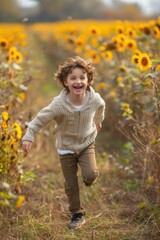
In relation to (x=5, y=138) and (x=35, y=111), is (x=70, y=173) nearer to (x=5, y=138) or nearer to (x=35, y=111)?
(x=5, y=138)

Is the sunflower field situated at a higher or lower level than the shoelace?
higher

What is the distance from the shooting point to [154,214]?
3.23 meters

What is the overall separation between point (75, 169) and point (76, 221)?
1.17ft

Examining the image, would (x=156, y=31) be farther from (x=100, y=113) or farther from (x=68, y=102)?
(x=68, y=102)

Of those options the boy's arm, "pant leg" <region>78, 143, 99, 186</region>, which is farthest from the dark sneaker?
the boy's arm

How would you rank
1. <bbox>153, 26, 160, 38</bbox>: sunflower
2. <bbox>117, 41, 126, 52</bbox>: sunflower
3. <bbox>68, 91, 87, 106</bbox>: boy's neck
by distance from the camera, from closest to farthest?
<bbox>68, 91, 87, 106</bbox>: boy's neck < <bbox>153, 26, 160, 38</bbox>: sunflower < <bbox>117, 41, 126, 52</bbox>: sunflower

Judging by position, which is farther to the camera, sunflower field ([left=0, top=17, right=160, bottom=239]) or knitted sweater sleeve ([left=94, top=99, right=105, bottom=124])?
knitted sweater sleeve ([left=94, top=99, right=105, bottom=124])

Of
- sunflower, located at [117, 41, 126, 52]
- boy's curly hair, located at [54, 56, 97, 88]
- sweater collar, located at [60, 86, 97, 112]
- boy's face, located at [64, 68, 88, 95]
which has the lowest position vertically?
sweater collar, located at [60, 86, 97, 112]

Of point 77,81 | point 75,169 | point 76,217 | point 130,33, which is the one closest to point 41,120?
point 77,81

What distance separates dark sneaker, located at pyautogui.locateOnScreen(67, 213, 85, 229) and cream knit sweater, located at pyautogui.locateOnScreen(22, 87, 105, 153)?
48 centimetres

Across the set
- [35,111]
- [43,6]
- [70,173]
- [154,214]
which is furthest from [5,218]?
[43,6]

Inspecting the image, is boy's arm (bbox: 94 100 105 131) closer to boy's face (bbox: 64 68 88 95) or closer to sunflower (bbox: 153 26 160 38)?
boy's face (bbox: 64 68 88 95)

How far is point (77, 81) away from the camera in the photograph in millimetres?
3109

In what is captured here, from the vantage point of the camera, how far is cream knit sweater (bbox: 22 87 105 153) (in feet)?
10.2
